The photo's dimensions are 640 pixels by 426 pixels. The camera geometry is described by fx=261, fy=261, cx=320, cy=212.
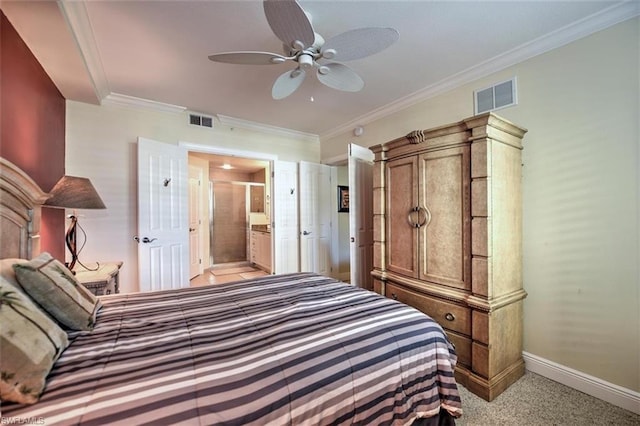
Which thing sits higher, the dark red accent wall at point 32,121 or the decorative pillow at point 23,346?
the dark red accent wall at point 32,121

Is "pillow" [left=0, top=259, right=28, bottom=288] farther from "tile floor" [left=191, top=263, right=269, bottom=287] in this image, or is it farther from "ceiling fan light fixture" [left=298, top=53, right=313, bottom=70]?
"tile floor" [left=191, top=263, right=269, bottom=287]

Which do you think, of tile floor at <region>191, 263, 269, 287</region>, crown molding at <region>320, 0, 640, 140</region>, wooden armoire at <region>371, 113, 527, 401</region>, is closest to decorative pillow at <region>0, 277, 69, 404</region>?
wooden armoire at <region>371, 113, 527, 401</region>

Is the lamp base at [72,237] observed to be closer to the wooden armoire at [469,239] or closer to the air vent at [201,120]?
the air vent at [201,120]

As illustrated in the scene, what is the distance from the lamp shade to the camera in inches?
76.7

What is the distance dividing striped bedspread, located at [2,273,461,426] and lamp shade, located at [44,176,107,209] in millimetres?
923

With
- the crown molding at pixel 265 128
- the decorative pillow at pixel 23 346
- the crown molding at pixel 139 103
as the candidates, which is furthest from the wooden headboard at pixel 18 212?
the crown molding at pixel 265 128

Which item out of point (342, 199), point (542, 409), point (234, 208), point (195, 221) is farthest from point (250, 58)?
point (234, 208)

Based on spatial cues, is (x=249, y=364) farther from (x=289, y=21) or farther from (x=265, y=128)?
(x=265, y=128)

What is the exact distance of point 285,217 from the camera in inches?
169

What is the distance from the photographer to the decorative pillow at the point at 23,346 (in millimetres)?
724

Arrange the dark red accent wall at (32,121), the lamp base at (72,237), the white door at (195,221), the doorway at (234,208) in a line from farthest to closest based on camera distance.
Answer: the doorway at (234,208)
the white door at (195,221)
the lamp base at (72,237)
the dark red accent wall at (32,121)

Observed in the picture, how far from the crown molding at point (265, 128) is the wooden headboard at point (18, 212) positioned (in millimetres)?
2430

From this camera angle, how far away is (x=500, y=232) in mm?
1923

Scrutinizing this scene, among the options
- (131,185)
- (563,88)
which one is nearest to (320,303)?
(563,88)
